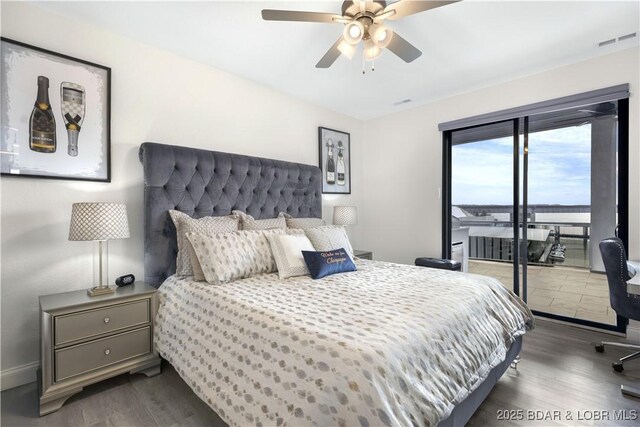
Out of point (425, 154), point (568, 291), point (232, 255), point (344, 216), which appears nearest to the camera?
point (232, 255)

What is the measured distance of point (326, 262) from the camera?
7.58 ft

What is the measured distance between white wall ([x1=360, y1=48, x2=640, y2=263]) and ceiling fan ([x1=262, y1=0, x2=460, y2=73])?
6.55 ft

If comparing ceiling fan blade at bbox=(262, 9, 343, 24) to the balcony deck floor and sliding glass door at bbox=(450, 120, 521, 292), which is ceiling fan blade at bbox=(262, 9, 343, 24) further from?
the balcony deck floor

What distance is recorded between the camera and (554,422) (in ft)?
5.30

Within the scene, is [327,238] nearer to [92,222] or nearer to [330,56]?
[330,56]

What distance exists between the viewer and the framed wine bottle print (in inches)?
158

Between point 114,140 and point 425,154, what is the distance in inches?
138

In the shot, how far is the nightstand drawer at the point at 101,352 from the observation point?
1.73 meters

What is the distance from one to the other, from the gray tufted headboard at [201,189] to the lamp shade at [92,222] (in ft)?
1.21

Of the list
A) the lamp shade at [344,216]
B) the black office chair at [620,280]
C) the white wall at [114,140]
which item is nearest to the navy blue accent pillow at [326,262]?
the lamp shade at [344,216]

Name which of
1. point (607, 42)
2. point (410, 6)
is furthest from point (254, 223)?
point (607, 42)

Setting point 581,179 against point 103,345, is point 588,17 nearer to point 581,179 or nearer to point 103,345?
point 581,179

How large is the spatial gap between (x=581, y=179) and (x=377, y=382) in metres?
3.43

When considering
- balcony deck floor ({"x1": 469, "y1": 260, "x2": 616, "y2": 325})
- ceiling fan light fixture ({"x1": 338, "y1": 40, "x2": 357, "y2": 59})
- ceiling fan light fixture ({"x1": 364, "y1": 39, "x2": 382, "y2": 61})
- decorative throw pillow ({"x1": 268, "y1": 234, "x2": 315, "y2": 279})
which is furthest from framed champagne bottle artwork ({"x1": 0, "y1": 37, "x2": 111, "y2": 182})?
balcony deck floor ({"x1": 469, "y1": 260, "x2": 616, "y2": 325})
